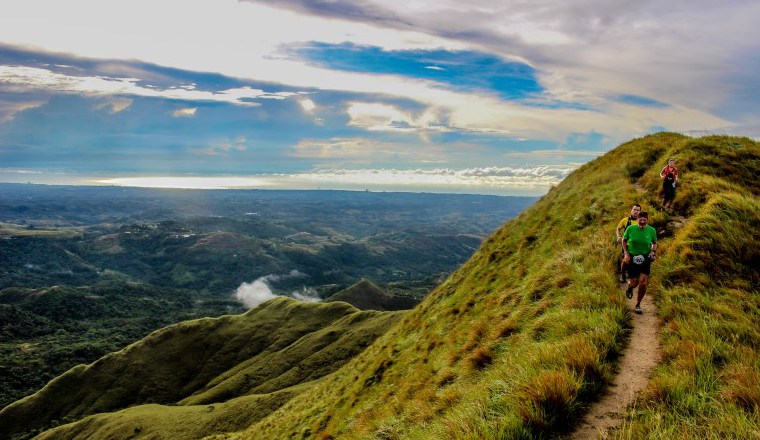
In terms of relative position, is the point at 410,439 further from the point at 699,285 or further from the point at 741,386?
the point at 699,285

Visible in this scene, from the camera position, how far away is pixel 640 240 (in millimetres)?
14578

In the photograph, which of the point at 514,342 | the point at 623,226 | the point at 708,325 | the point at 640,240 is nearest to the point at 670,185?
the point at 623,226

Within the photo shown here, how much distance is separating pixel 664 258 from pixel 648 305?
3.52 metres

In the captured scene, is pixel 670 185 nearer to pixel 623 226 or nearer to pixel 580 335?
pixel 623 226

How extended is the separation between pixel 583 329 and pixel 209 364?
155 metres

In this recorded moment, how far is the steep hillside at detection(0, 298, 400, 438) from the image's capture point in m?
116

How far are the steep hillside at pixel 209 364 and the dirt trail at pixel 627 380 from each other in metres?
102

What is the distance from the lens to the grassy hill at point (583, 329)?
7.65 m

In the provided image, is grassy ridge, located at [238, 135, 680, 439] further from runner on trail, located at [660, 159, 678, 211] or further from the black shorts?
runner on trail, located at [660, 159, 678, 211]

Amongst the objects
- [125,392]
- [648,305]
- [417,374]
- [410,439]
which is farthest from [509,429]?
[125,392]

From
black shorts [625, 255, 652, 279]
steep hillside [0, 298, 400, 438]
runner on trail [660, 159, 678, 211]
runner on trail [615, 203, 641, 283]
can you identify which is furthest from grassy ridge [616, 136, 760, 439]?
steep hillside [0, 298, 400, 438]

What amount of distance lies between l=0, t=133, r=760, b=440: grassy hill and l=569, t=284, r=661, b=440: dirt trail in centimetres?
23

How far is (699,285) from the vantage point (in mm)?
13078

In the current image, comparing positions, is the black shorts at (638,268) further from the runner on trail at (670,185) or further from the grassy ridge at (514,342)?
the runner on trail at (670,185)
